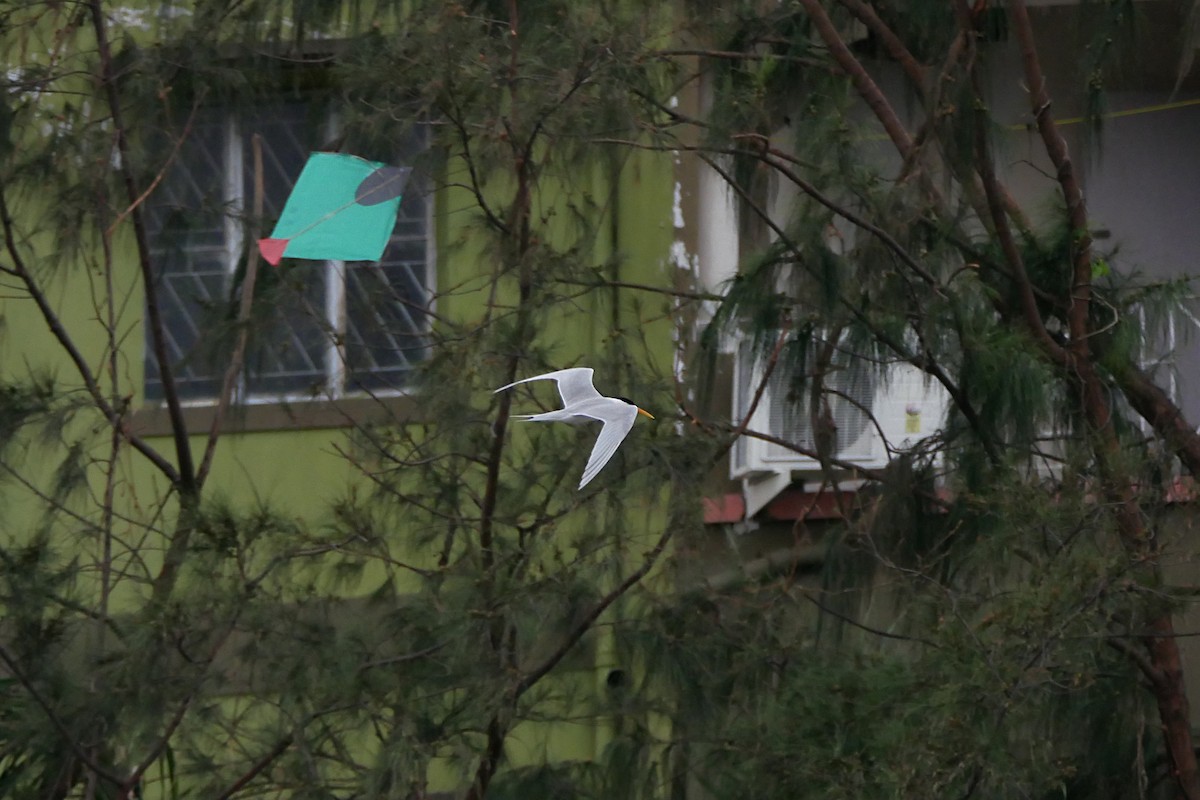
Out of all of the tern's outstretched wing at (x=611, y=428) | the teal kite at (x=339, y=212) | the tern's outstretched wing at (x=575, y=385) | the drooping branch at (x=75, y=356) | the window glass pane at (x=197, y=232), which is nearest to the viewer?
the tern's outstretched wing at (x=611, y=428)

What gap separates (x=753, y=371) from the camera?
20.0 ft

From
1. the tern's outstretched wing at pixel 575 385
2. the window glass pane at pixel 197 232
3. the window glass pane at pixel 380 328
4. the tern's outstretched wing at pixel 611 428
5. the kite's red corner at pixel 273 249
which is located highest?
the window glass pane at pixel 197 232

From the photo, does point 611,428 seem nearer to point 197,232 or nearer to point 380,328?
point 380,328

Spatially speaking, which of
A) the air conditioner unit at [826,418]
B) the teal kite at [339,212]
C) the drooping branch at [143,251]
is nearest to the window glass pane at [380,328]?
the teal kite at [339,212]

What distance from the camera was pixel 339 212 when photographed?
17.9 feet

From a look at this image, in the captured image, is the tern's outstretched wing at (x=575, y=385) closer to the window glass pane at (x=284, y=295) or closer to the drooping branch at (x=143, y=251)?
the window glass pane at (x=284, y=295)

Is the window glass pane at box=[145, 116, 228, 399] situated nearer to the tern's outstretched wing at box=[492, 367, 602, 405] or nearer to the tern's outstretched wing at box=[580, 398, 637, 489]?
the tern's outstretched wing at box=[492, 367, 602, 405]

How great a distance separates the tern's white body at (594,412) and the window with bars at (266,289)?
878mm

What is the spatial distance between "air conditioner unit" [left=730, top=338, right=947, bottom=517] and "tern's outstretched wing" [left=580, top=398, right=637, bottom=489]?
4.46 feet

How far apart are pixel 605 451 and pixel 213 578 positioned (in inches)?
54.1

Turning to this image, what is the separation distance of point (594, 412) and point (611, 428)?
8 centimetres

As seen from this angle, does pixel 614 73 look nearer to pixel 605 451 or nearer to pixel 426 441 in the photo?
pixel 426 441

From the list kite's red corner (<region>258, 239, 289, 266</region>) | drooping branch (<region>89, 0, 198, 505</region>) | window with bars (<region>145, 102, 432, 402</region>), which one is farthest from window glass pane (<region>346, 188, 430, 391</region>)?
drooping branch (<region>89, 0, 198, 505</region>)

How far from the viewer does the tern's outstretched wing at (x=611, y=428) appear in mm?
4297
